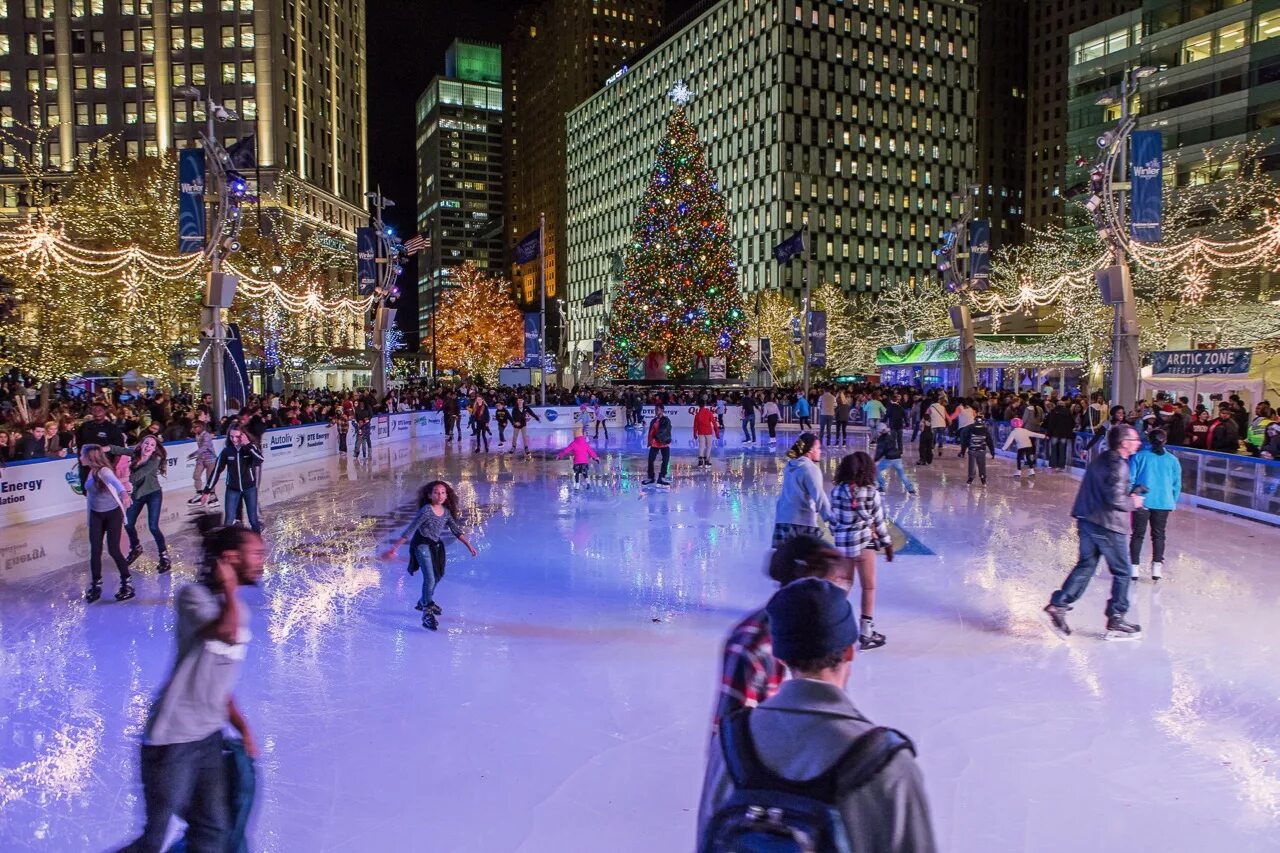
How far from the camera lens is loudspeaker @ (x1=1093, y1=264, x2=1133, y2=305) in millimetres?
16859

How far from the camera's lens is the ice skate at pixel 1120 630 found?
6.71 m

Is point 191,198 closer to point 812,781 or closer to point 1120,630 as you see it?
point 1120,630

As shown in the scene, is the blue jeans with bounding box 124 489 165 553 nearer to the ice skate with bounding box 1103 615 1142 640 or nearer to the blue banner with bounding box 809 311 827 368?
the ice skate with bounding box 1103 615 1142 640

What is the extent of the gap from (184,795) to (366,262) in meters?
26.9

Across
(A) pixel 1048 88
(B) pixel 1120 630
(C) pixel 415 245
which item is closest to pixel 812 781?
(B) pixel 1120 630

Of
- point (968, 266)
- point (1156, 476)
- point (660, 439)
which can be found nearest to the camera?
point (1156, 476)

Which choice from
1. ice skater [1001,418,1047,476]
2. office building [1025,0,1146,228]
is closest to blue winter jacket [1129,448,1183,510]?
ice skater [1001,418,1047,476]

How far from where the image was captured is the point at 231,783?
116 inches

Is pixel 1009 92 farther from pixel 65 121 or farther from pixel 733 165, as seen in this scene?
pixel 65 121

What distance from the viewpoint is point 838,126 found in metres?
89.1

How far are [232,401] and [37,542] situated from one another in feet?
33.5

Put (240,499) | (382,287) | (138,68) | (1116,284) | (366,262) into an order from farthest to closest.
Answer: (138,68), (382,287), (366,262), (1116,284), (240,499)

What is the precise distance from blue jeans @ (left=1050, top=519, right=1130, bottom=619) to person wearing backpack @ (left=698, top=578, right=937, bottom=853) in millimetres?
5648

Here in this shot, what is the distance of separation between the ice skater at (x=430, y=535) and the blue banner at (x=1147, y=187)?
14.4 m
